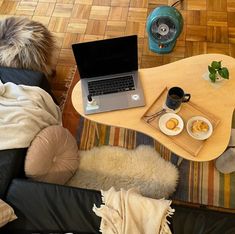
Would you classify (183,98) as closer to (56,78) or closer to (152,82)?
(152,82)

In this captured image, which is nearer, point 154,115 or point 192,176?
point 154,115

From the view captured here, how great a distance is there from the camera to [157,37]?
1926mm

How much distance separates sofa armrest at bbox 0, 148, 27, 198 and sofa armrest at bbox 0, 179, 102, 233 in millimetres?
47

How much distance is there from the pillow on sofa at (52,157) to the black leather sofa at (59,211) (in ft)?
0.26

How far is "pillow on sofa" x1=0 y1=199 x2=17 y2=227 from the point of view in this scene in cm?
120

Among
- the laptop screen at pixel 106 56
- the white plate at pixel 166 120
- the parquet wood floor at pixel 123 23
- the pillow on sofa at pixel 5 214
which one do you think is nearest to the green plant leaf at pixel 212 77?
the white plate at pixel 166 120

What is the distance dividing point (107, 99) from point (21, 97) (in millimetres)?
466

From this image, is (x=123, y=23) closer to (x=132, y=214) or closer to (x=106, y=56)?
(x=106, y=56)

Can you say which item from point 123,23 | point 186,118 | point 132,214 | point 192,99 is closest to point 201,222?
point 132,214

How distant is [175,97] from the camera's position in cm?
132

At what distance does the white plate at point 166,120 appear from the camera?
1.31 m

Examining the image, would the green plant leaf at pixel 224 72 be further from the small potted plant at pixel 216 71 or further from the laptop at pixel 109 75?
the laptop at pixel 109 75

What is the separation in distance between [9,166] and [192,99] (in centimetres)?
96

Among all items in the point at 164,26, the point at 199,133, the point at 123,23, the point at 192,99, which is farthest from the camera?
the point at 123,23
